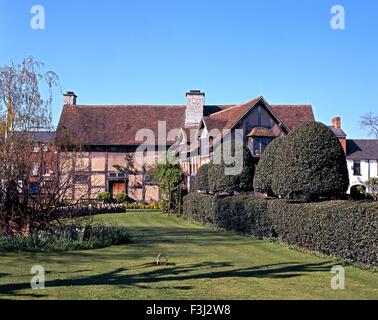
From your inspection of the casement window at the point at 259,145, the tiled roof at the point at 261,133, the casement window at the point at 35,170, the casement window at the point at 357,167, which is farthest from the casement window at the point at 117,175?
the casement window at the point at 357,167

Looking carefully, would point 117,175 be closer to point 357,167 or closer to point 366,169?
point 357,167

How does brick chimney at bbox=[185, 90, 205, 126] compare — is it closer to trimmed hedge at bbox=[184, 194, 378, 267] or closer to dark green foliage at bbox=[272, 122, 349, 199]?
trimmed hedge at bbox=[184, 194, 378, 267]

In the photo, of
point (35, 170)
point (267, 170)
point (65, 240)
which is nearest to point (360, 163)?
point (267, 170)

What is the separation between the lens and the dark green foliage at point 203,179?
27.2m

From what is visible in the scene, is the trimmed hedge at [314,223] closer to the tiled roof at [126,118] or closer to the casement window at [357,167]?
the tiled roof at [126,118]

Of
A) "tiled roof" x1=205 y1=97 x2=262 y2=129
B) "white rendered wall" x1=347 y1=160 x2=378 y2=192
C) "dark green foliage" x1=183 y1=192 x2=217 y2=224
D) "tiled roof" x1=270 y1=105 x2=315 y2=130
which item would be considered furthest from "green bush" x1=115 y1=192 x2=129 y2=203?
"white rendered wall" x1=347 y1=160 x2=378 y2=192

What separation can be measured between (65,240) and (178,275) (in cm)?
493

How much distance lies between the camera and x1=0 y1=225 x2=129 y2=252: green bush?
12594 mm

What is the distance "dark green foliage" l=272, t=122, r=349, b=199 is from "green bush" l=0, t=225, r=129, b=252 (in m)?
5.63

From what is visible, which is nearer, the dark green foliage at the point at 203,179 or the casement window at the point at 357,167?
the dark green foliage at the point at 203,179

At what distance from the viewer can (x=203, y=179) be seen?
90.3 feet

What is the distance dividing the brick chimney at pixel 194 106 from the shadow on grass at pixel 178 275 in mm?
32275

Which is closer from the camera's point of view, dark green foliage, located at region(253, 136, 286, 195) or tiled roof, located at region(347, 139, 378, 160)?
dark green foliage, located at region(253, 136, 286, 195)
